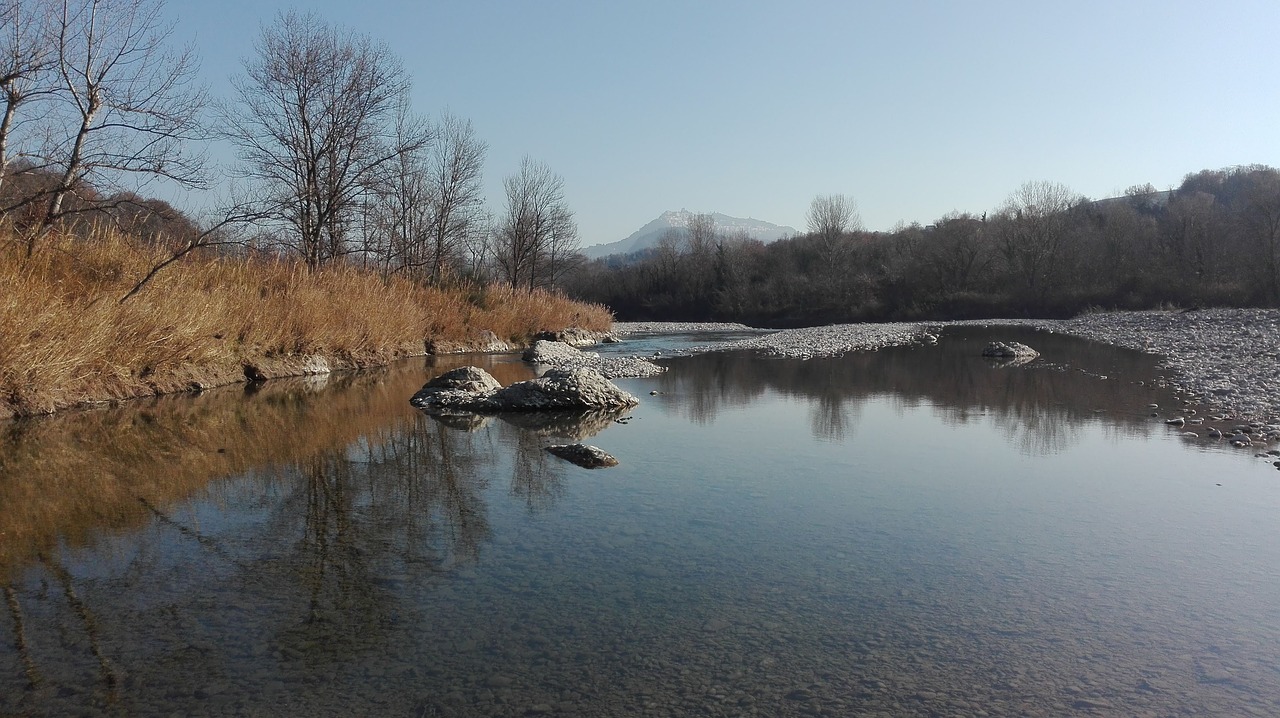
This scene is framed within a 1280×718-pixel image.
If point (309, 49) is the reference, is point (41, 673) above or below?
below

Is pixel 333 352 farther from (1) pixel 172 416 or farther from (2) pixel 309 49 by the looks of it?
(2) pixel 309 49

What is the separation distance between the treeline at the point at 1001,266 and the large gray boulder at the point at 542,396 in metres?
45.0

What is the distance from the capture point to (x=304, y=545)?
12.5ft

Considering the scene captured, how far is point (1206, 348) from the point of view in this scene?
17.8 m

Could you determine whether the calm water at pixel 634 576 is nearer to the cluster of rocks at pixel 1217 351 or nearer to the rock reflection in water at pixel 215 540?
the rock reflection in water at pixel 215 540

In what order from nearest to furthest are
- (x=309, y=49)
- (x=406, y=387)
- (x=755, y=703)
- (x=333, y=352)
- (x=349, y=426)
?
(x=755, y=703)
(x=349, y=426)
(x=406, y=387)
(x=333, y=352)
(x=309, y=49)

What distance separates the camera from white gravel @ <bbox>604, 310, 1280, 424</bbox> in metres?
9.29

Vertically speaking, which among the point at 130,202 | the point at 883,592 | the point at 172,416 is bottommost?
the point at 883,592

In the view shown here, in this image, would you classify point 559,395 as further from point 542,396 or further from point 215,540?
point 215,540

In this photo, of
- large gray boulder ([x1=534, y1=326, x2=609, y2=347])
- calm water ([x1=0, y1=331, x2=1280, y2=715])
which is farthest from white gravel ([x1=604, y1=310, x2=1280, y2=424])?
large gray boulder ([x1=534, y1=326, x2=609, y2=347])

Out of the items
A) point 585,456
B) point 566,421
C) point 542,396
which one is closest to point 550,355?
point 542,396

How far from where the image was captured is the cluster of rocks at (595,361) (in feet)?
46.4

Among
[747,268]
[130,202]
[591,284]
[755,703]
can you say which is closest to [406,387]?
[130,202]

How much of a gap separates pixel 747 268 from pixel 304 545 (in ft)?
221
